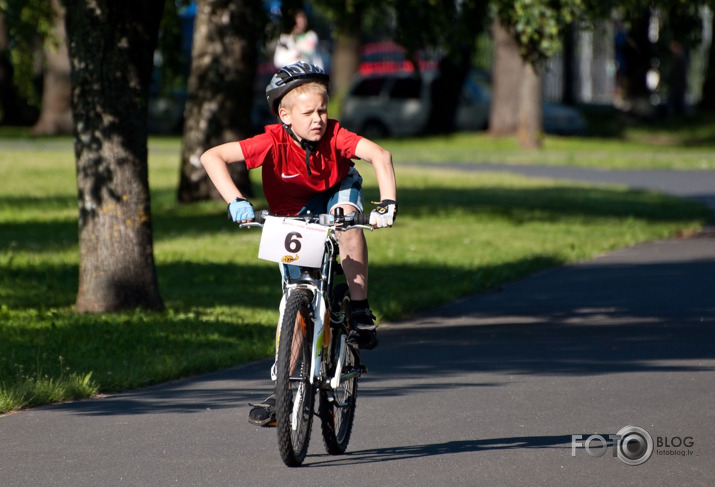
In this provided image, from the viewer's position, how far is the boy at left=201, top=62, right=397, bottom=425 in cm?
581

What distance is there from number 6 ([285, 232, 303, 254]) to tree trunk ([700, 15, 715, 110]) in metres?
36.7

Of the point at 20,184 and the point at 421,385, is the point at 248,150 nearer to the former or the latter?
the point at 421,385

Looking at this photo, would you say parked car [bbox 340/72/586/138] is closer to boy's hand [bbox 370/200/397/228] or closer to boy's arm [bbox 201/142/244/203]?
boy's arm [bbox 201/142/244/203]

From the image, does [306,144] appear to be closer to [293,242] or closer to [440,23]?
[293,242]

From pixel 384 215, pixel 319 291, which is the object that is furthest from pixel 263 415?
pixel 384 215

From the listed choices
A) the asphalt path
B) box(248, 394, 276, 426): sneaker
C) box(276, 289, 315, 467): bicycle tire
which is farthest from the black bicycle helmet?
the asphalt path

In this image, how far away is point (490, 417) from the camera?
694 cm

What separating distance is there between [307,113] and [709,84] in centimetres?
3866

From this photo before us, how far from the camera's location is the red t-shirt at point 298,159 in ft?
19.4

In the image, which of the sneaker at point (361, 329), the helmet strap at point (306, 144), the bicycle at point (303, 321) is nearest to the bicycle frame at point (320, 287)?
the bicycle at point (303, 321)

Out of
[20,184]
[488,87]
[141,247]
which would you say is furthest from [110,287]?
[488,87]

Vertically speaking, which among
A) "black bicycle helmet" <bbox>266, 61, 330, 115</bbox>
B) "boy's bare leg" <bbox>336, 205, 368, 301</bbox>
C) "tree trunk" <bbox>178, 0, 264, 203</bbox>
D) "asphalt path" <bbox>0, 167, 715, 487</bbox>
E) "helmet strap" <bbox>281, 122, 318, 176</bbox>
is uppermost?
"tree trunk" <bbox>178, 0, 264, 203</bbox>

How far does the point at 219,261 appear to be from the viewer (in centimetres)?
1363

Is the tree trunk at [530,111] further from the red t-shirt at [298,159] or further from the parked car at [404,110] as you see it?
the red t-shirt at [298,159]
